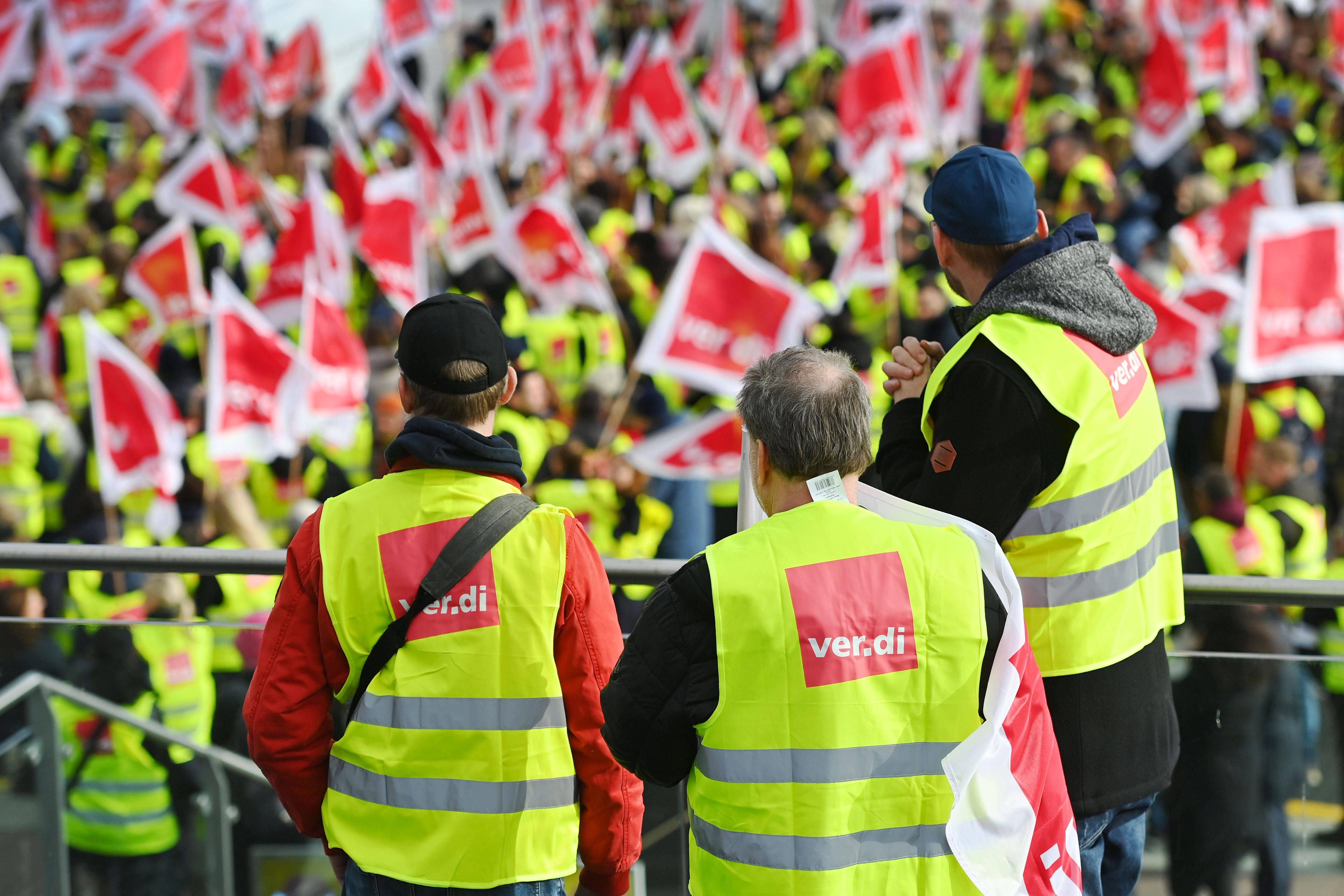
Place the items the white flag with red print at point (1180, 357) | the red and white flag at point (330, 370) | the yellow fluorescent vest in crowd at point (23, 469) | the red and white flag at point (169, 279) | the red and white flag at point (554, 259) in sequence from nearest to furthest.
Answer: the white flag with red print at point (1180, 357)
the yellow fluorescent vest in crowd at point (23, 469)
the red and white flag at point (330, 370)
the red and white flag at point (554, 259)
the red and white flag at point (169, 279)

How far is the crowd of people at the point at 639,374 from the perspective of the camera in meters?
3.78

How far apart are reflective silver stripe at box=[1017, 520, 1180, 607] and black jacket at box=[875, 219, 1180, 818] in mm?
119

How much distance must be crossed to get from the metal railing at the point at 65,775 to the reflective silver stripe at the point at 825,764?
7.42 ft

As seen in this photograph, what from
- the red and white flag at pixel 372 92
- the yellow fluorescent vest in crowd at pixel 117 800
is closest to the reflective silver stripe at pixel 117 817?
the yellow fluorescent vest in crowd at pixel 117 800

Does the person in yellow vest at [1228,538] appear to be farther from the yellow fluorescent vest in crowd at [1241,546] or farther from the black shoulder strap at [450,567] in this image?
the black shoulder strap at [450,567]

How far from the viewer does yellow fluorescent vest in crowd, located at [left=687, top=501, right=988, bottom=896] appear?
6.77ft

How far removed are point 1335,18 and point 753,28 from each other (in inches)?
287

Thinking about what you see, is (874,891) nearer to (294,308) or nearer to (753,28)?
(294,308)

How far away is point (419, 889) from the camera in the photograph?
2494mm

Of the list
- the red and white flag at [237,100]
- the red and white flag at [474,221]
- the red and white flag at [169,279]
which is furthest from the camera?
the red and white flag at [237,100]

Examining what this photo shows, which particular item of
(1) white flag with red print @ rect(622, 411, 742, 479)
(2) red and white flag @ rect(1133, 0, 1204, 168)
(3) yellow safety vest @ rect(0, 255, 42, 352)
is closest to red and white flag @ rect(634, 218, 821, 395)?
(1) white flag with red print @ rect(622, 411, 742, 479)

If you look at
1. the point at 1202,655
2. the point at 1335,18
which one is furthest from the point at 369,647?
the point at 1335,18

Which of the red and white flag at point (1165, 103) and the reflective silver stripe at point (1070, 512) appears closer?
the reflective silver stripe at point (1070, 512)

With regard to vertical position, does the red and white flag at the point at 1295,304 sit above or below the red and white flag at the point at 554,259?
below
